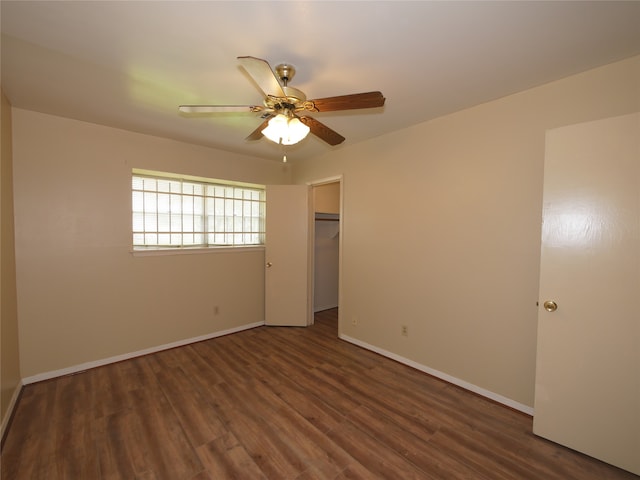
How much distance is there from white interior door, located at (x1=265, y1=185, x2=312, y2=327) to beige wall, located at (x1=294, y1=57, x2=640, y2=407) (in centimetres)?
89

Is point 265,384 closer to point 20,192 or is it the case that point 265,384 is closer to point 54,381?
point 54,381

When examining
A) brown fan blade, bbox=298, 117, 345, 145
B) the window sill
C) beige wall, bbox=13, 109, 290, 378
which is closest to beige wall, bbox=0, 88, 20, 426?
beige wall, bbox=13, 109, 290, 378

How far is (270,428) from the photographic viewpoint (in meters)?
1.91

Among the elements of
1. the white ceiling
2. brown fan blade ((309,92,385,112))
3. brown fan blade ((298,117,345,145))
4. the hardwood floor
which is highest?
the white ceiling

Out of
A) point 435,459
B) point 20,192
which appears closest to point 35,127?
point 20,192

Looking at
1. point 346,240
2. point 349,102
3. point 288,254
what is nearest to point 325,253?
point 288,254

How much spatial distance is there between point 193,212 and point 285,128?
2450 mm

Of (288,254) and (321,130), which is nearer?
(321,130)

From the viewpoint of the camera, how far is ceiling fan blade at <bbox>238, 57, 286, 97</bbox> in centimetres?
122

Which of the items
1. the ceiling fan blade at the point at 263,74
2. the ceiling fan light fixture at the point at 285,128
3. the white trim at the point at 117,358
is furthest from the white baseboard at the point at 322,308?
the ceiling fan blade at the point at 263,74

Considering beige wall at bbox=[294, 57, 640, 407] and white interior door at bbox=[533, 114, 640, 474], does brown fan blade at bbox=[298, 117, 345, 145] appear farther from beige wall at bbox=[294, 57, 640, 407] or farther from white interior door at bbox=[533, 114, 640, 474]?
white interior door at bbox=[533, 114, 640, 474]

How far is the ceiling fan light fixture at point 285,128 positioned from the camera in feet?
5.39

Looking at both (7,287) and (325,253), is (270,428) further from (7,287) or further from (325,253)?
(325,253)

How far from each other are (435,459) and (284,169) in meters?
3.83
